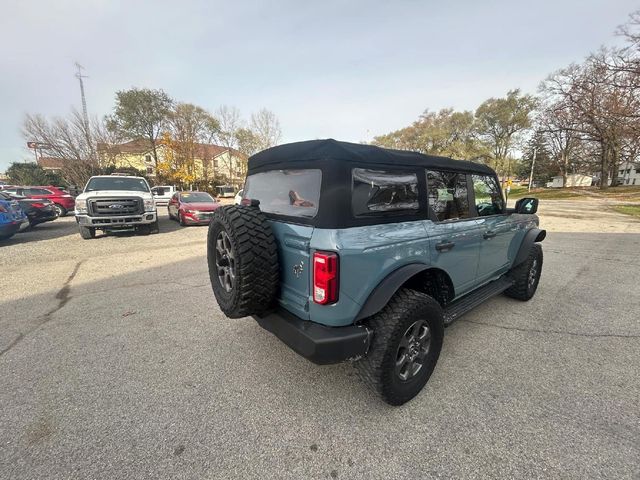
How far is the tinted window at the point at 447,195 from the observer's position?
247 cm

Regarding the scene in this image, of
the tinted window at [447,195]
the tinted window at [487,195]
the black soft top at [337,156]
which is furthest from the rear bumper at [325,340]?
the tinted window at [487,195]

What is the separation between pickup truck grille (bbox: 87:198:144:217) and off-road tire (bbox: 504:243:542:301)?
29.9ft

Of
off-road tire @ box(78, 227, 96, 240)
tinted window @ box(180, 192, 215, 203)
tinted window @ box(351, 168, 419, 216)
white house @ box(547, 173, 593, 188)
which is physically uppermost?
white house @ box(547, 173, 593, 188)

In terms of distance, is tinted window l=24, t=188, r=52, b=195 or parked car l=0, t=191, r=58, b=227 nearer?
parked car l=0, t=191, r=58, b=227

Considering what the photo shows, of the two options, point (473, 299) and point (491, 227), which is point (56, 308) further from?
point (491, 227)

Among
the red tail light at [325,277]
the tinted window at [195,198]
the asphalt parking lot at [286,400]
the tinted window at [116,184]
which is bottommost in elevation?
the asphalt parking lot at [286,400]

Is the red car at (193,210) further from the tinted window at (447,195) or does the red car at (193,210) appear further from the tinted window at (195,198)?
the tinted window at (447,195)

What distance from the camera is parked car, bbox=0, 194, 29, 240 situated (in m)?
6.87

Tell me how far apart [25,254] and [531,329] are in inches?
400

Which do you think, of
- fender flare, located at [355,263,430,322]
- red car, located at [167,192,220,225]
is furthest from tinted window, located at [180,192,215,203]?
fender flare, located at [355,263,430,322]

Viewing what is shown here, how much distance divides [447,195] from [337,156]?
4.40 feet

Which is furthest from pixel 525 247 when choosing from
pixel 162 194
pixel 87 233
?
pixel 162 194

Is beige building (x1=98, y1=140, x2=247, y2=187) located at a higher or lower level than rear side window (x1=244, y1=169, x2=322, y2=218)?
higher

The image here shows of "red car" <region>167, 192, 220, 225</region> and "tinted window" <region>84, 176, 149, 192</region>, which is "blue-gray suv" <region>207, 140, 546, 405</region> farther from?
"red car" <region>167, 192, 220, 225</region>
